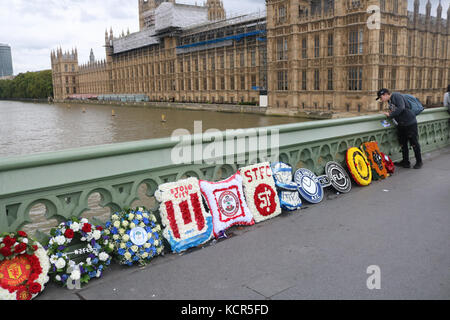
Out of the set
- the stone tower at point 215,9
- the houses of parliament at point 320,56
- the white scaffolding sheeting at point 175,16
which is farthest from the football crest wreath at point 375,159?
the stone tower at point 215,9

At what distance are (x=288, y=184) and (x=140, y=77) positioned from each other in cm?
9402

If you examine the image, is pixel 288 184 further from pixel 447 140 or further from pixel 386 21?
pixel 386 21

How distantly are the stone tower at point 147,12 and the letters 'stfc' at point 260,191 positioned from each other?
120984 millimetres

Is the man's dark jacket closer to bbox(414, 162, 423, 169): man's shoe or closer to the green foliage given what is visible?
bbox(414, 162, 423, 169): man's shoe

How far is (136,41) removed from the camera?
9562 cm

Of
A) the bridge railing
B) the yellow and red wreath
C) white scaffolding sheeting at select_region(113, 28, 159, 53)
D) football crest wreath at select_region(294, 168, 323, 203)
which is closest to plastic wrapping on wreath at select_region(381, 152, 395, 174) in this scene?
the yellow and red wreath

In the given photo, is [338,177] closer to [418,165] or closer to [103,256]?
[418,165]

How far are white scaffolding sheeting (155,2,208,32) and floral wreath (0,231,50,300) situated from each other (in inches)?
3154

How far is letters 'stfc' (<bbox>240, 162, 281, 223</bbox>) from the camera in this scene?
4.37 meters

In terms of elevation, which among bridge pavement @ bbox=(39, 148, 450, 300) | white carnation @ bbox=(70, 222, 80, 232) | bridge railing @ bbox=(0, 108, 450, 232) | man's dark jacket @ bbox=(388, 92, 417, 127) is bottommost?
bridge pavement @ bbox=(39, 148, 450, 300)

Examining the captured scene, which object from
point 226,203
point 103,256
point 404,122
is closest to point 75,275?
point 103,256

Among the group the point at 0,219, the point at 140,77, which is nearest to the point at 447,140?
the point at 0,219

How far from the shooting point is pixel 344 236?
12.7ft
